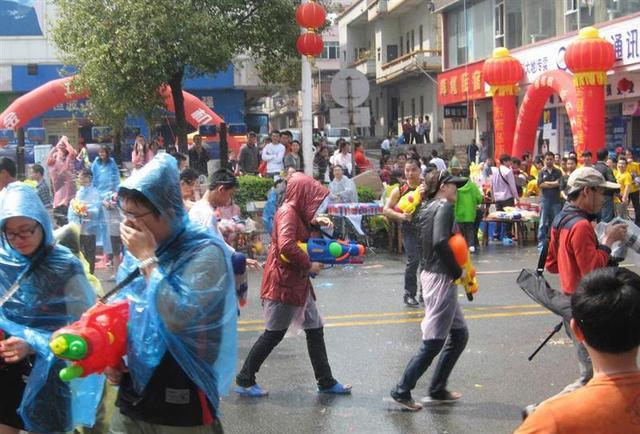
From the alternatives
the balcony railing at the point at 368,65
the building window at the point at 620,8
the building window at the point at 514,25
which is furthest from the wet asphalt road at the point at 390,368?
the balcony railing at the point at 368,65

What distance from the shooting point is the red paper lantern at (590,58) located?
794 inches

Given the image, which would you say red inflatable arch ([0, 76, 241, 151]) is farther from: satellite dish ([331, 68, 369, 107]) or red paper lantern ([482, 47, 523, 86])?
satellite dish ([331, 68, 369, 107])

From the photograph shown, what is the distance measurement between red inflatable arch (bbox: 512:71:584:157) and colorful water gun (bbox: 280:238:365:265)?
52.8 ft

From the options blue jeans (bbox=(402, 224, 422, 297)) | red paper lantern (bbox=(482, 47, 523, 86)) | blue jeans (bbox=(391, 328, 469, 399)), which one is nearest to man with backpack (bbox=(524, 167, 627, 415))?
blue jeans (bbox=(391, 328, 469, 399))

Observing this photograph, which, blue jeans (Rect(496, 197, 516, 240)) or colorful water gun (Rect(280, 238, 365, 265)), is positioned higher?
colorful water gun (Rect(280, 238, 365, 265))

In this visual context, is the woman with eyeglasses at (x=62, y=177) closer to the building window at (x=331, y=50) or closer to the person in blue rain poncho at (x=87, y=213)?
the person in blue rain poncho at (x=87, y=213)

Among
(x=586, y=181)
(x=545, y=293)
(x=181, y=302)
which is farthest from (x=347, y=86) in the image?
(x=181, y=302)

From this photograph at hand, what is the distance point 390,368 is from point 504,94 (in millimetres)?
19584

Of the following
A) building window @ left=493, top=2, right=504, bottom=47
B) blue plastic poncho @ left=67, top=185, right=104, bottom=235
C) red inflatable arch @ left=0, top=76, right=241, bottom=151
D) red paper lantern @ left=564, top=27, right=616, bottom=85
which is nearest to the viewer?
blue plastic poncho @ left=67, top=185, right=104, bottom=235

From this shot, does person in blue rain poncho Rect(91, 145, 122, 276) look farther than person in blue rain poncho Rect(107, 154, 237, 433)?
Yes

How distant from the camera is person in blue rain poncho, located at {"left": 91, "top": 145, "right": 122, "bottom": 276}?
13.5 meters

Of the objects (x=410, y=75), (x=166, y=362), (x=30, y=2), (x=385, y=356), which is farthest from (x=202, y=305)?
(x=410, y=75)

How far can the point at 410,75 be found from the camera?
44469 millimetres

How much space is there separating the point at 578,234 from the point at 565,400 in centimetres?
292
